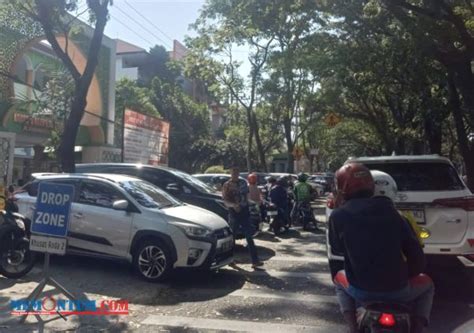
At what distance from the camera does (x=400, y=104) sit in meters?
26.1

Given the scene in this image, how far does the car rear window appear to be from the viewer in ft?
20.7

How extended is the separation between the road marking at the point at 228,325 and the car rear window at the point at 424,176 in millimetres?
2186

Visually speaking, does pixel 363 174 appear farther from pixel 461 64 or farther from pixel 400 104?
pixel 400 104

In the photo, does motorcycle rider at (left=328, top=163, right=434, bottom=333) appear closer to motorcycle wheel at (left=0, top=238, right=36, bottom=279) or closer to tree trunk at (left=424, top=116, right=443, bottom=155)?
motorcycle wheel at (left=0, top=238, right=36, bottom=279)

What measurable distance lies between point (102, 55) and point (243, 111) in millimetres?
11714

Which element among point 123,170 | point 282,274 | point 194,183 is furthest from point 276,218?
point 282,274

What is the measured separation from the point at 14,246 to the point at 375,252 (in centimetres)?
635

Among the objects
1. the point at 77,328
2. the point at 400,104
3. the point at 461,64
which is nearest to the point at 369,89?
the point at 400,104

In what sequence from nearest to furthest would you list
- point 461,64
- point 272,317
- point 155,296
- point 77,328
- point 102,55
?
point 77,328 → point 272,317 → point 155,296 → point 461,64 → point 102,55

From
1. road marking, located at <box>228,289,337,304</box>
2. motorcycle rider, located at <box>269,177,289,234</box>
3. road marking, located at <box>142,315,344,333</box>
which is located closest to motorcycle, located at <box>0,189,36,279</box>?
road marking, located at <box>142,315,344,333</box>

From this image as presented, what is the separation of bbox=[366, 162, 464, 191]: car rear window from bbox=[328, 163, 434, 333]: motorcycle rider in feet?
11.8

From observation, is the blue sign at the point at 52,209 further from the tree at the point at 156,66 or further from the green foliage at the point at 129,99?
the tree at the point at 156,66

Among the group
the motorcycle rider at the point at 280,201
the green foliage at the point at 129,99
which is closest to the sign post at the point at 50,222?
the motorcycle rider at the point at 280,201

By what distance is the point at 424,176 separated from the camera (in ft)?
21.1
